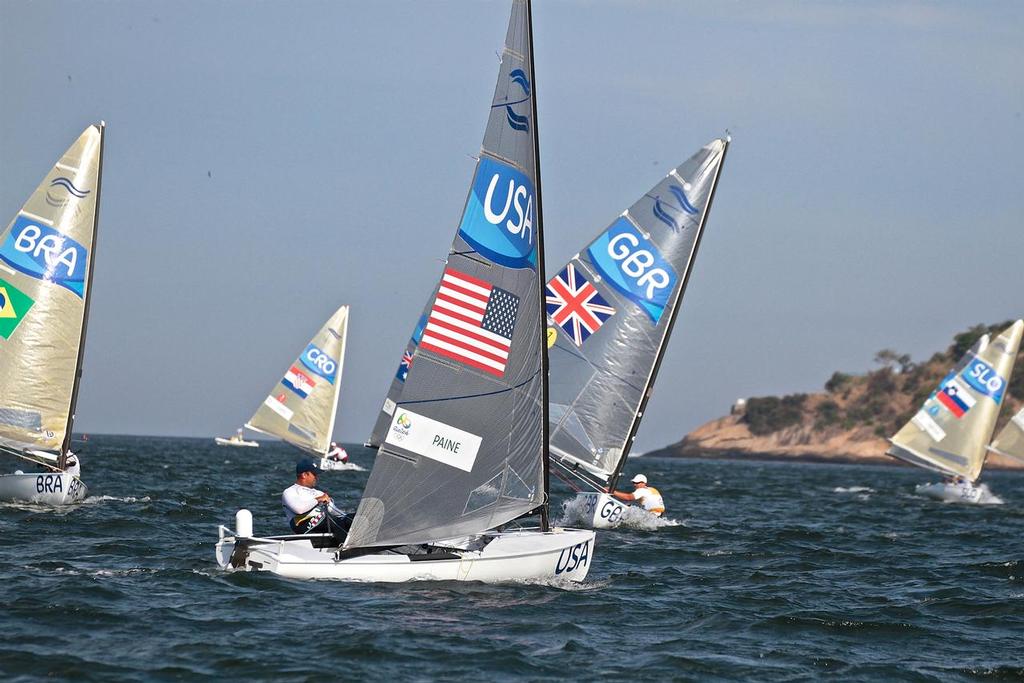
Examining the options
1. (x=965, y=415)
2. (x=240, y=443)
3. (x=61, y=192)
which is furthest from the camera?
(x=240, y=443)

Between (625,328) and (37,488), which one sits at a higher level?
(625,328)

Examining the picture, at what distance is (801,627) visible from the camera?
14.7 metres

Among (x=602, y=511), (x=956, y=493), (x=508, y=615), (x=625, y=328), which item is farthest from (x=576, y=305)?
(x=956, y=493)

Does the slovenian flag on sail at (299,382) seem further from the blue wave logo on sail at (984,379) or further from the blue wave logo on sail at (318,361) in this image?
the blue wave logo on sail at (984,379)

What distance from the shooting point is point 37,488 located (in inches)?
910

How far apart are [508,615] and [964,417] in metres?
34.4

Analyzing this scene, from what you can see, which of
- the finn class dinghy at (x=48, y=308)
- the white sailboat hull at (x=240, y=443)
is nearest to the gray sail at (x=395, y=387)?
the finn class dinghy at (x=48, y=308)

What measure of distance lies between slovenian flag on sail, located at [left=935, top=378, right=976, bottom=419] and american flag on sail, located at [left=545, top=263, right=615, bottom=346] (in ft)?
73.5

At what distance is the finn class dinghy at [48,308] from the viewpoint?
24172mm

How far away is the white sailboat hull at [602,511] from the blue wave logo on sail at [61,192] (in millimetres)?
11118

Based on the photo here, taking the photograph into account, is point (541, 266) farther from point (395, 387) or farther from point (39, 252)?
point (395, 387)

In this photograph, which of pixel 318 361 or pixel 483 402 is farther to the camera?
pixel 318 361

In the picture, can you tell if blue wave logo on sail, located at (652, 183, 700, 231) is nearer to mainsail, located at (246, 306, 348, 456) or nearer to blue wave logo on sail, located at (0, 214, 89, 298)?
blue wave logo on sail, located at (0, 214, 89, 298)

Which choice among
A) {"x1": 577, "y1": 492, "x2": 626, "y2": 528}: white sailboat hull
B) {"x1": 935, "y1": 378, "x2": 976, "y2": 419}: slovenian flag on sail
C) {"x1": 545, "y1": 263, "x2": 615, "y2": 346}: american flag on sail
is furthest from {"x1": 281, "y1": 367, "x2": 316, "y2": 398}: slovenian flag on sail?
{"x1": 577, "y1": 492, "x2": 626, "y2": 528}: white sailboat hull
